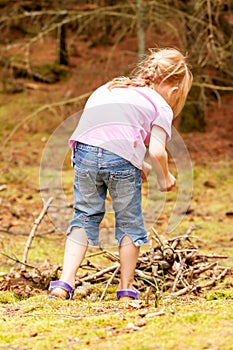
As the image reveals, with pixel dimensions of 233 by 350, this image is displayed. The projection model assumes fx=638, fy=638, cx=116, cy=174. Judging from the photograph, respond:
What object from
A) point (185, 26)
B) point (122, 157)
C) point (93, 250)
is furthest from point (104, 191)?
point (185, 26)

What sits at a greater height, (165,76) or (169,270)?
(165,76)

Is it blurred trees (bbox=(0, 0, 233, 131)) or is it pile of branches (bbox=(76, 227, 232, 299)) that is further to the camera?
blurred trees (bbox=(0, 0, 233, 131))

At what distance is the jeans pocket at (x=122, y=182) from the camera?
129 inches

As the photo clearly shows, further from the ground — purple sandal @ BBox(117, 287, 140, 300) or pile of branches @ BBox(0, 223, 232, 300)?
purple sandal @ BBox(117, 287, 140, 300)

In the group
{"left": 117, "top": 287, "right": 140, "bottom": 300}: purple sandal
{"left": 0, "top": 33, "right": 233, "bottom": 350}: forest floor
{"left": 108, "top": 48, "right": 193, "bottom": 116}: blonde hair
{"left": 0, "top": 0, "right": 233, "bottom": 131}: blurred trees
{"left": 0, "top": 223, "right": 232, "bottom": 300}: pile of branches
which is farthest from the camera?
{"left": 0, "top": 0, "right": 233, "bottom": 131}: blurred trees

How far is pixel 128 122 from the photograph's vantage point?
10.8 ft

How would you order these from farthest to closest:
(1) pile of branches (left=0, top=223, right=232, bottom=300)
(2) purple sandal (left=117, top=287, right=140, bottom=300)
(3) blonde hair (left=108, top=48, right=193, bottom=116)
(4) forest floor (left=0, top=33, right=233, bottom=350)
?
(1) pile of branches (left=0, top=223, right=232, bottom=300) < (3) blonde hair (left=108, top=48, right=193, bottom=116) < (2) purple sandal (left=117, top=287, right=140, bottom=300) < (4) forest floor (left=0, top=33, right=233, bottom=350)

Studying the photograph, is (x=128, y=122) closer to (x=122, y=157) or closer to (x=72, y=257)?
(x=122, y=157)

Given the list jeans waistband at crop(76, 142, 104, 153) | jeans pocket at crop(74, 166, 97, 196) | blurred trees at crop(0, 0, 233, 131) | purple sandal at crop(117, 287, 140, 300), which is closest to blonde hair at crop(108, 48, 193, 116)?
jeans waistband at crop(76, 142, 104, 153)

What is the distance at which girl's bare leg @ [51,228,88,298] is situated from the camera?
3.27m

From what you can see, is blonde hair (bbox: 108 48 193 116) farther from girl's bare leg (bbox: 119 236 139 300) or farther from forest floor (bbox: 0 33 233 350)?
forest floor (bbox: 0 33 233 350)

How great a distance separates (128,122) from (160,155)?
0.85 ft

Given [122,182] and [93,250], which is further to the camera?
[93,250]

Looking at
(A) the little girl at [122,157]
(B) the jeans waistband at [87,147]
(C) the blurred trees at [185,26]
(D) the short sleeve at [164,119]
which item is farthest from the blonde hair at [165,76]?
(C) the blurred trees at [185,26]
